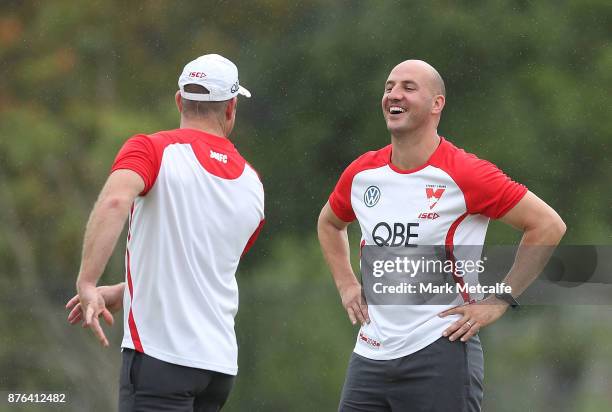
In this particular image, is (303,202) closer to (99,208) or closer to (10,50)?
(10,50)

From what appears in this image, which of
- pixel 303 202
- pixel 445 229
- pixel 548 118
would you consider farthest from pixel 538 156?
pixel 445 229

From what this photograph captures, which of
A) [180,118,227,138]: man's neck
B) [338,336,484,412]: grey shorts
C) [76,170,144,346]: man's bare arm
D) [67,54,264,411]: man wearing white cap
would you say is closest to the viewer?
[76,170,144,346]: man's bare arm

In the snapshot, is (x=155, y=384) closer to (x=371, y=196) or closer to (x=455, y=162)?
(x=371, y=196)

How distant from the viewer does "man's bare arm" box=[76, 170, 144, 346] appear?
3551mm

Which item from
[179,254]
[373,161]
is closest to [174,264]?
[179,254]

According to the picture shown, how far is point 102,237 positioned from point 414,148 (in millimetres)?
1419

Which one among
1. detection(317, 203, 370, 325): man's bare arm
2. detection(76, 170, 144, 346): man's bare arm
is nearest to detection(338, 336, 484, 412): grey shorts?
detection(317, 203, 370, 325): man's bare arm

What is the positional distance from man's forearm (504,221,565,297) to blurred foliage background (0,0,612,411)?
623cm

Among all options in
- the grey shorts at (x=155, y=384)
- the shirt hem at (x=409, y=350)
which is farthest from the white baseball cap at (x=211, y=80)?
the shirt hem at (x=409, y=350)

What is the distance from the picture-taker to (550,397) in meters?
9.32

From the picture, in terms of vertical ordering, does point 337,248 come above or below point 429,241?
below

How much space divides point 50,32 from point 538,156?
6646mm

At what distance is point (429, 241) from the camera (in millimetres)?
4309

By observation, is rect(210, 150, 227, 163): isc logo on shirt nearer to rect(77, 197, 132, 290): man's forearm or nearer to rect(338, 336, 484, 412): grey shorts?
rect(77, 197, 132, 290): man's forearm
